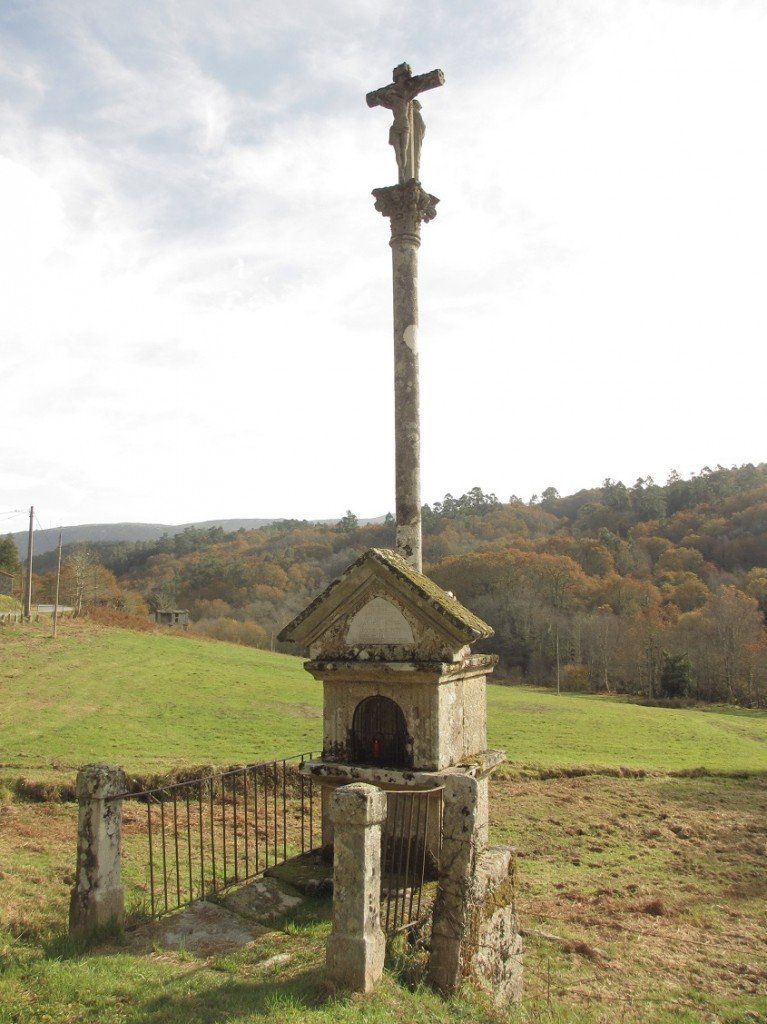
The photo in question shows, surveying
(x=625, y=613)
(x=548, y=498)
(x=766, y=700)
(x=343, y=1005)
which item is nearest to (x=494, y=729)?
(x=343, y=1005)

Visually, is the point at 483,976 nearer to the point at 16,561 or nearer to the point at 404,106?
the point at 404,106

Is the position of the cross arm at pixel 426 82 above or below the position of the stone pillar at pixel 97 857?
above

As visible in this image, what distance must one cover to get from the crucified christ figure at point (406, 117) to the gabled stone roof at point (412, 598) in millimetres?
5829

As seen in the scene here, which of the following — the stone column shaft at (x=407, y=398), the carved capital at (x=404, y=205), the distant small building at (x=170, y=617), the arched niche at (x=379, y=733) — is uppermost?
the carved capital at (x=404, y=205)

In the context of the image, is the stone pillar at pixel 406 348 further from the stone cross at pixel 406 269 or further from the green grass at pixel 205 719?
the green grass at pixel 205 719

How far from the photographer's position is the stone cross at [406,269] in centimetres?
1018

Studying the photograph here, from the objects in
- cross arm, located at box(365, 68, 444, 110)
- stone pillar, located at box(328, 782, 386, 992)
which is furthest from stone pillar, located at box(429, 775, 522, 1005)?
cross arm, located at box(365, 68, 444, 110)

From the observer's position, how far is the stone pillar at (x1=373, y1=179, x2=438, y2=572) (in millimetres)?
10141

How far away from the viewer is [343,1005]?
518cm

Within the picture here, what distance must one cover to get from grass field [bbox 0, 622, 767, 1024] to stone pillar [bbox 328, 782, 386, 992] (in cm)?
20

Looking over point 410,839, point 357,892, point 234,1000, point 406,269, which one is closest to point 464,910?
point 357,892

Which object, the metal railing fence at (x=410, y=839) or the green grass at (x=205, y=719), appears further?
the green grass at (x=205, y=719)

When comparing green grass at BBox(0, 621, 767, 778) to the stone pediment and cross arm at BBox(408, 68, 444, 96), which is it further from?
cross arm at BBox(408, 68, 444, 96)

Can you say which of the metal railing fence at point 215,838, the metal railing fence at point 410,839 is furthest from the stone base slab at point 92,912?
the metal railing fence at point 410,839
